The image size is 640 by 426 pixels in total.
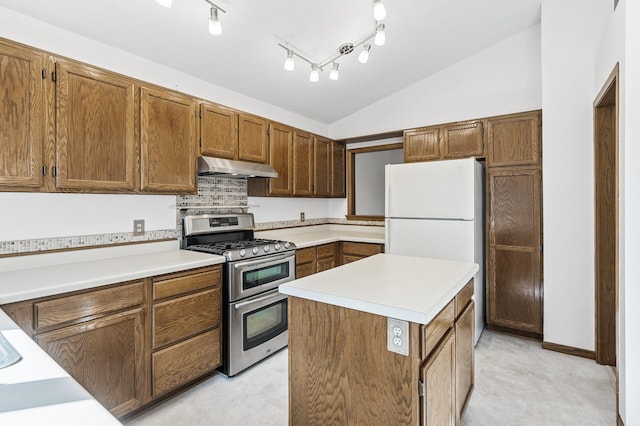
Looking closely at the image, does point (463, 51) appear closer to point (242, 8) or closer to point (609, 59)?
point (609, 59)

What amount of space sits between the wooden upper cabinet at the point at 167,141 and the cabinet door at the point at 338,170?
2.07 m

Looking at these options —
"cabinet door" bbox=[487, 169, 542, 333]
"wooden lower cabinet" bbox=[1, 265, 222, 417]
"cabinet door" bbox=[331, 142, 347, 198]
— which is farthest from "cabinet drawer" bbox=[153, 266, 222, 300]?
"cabinet door" bbox=[487, 169, 542, 333]

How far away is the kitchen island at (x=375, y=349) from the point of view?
1.16 m

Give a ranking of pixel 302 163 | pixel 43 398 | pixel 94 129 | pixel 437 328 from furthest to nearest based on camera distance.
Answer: pixel 302 163 < pixel 94 129 < pixel 437 328 < pixel 43 398

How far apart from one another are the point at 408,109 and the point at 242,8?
2.30 meters

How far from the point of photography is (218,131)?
2785 mm

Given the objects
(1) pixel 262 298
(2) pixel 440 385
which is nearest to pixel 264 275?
(1) pixel 262 298

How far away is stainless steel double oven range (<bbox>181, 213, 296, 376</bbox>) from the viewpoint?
93.7 inches

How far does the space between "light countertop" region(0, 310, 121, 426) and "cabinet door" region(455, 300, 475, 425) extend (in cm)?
145

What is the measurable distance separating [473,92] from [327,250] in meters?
2.31

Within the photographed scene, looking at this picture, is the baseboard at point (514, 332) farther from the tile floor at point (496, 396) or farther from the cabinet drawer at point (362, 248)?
the cabinet drawer at point (362, 248)

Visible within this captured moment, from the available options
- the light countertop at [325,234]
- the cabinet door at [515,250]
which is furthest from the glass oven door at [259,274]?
the cabinet door at [515,250]

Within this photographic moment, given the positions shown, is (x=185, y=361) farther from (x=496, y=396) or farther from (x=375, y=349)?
(x=496, y=396)

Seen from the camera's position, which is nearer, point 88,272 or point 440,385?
point 440,385
